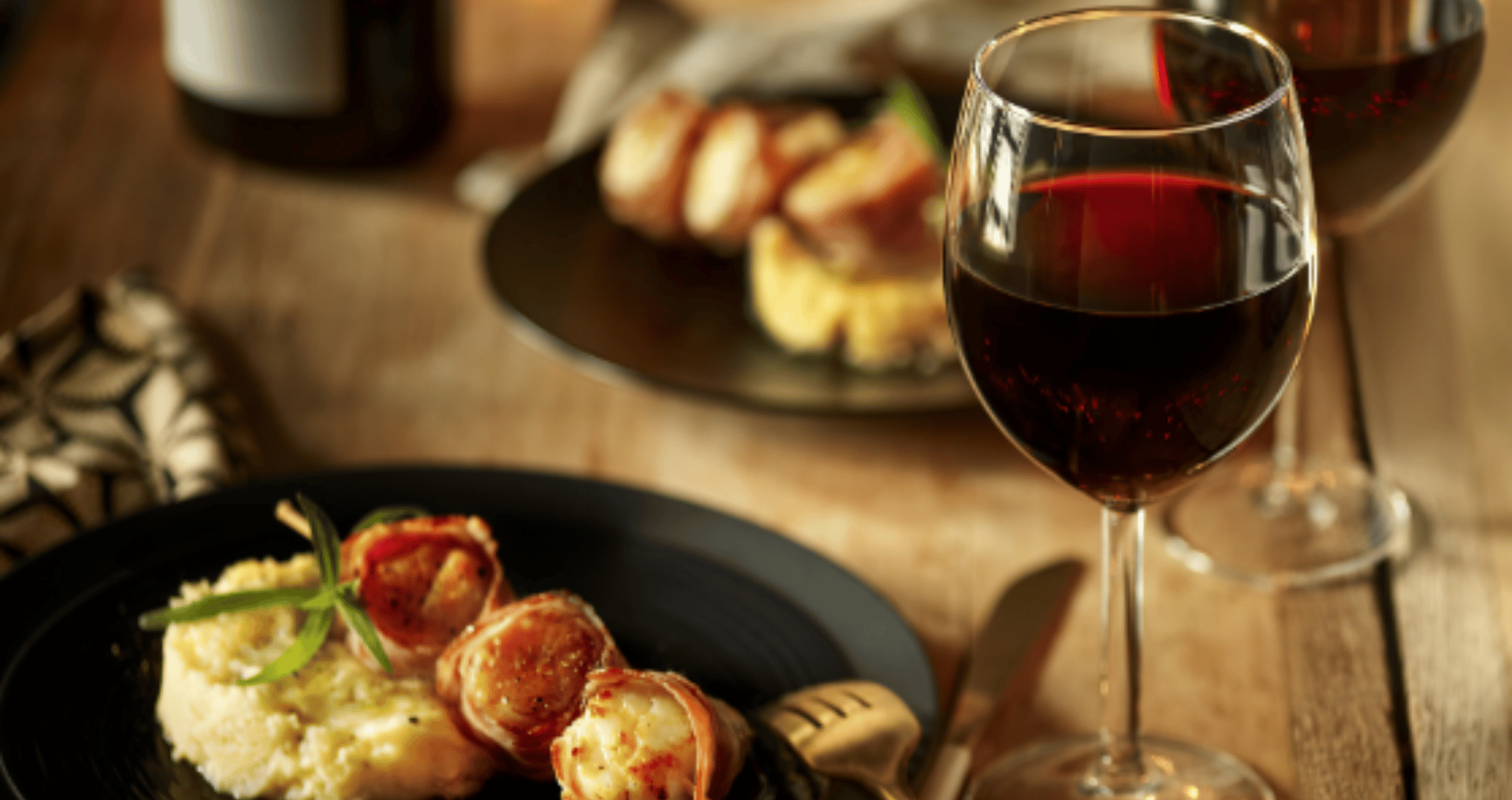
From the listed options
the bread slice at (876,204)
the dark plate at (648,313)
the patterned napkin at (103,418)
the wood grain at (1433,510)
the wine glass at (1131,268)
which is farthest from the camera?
the bread slice at (876,204)

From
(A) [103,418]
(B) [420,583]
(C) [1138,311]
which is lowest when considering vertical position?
(A) [103,418]

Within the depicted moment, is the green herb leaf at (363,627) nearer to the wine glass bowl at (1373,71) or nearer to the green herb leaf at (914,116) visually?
the wine glass bowl at (1373,71)

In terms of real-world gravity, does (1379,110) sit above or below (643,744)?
above

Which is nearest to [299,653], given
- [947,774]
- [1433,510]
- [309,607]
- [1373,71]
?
[309,607]

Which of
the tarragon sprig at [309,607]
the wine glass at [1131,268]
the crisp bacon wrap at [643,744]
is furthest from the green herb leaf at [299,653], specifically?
the wine glass at [1131,268]

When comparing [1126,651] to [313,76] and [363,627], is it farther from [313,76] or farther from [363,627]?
[313,76]

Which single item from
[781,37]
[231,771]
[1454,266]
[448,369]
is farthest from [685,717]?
[781,37]

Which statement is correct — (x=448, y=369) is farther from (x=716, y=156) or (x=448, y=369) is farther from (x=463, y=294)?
(x=716, y=156)
